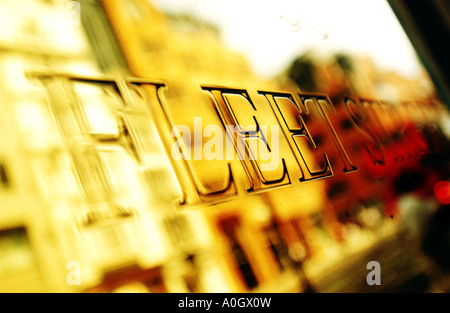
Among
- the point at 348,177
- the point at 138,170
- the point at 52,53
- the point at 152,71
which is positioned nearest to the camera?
the point at 138,170

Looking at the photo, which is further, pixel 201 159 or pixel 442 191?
pixel 442 191

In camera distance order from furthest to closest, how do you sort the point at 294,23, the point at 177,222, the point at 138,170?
the point at 294,23, the point at 177,222, the point at 138,170

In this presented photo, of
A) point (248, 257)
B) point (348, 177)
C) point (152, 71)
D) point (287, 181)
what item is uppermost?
point (152, 71)

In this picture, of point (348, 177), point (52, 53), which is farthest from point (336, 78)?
point (52, 53)

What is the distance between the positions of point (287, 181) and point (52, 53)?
1584 millimetres

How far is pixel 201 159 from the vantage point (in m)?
1.58

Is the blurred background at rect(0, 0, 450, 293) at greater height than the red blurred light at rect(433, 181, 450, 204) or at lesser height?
greater

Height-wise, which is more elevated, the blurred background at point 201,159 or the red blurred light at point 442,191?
the blurred background at point 201,159

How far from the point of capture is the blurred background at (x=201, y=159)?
1.30 meters

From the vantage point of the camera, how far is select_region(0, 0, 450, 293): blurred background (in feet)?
4.26

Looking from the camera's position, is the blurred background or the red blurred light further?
the red blurred light

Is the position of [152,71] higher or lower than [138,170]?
higher

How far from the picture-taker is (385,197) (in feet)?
7.77

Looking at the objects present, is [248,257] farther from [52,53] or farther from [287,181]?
[52,53]
